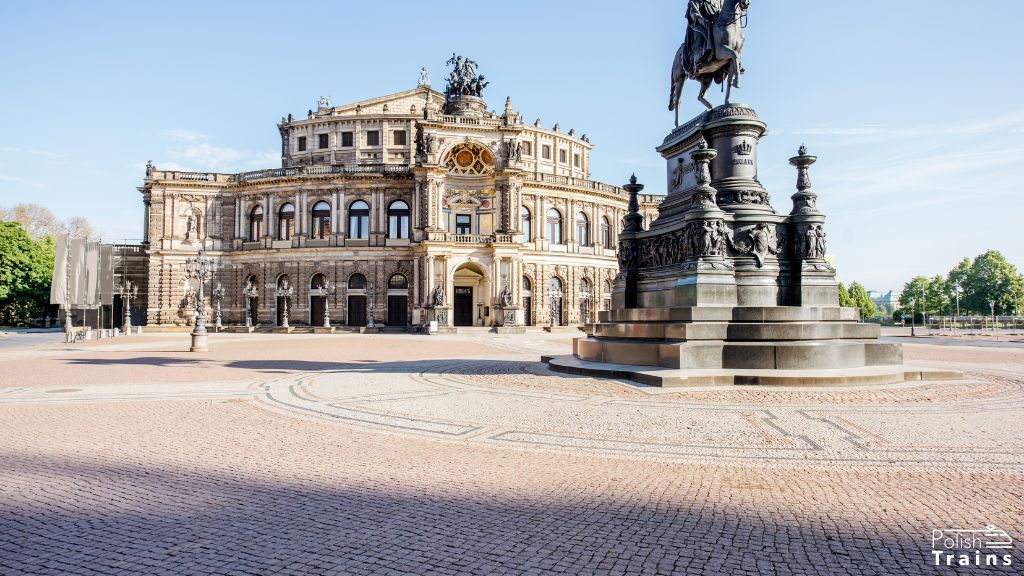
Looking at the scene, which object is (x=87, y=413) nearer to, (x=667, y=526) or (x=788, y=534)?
(x=667, y=526)

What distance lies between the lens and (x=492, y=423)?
28.0 ft

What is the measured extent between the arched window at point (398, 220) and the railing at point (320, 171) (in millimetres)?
3240

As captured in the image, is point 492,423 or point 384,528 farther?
point 492,423

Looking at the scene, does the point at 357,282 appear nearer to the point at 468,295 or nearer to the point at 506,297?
the point at 468,295

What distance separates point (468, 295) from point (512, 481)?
49.3 meters

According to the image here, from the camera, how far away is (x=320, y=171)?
2167 inches

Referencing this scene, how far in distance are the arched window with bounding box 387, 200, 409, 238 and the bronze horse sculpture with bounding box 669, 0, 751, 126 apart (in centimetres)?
4203

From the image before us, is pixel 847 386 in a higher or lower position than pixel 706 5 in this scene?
lower

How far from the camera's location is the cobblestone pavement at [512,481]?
12.9ft

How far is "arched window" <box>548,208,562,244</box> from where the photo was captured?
57.3 m

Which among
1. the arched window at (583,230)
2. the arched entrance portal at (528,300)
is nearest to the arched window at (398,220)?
the arched entrance portal at (528,300)

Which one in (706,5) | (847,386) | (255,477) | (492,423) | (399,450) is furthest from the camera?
(706,5)

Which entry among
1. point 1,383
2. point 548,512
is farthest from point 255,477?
point 1,383

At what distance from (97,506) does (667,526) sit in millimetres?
4759
